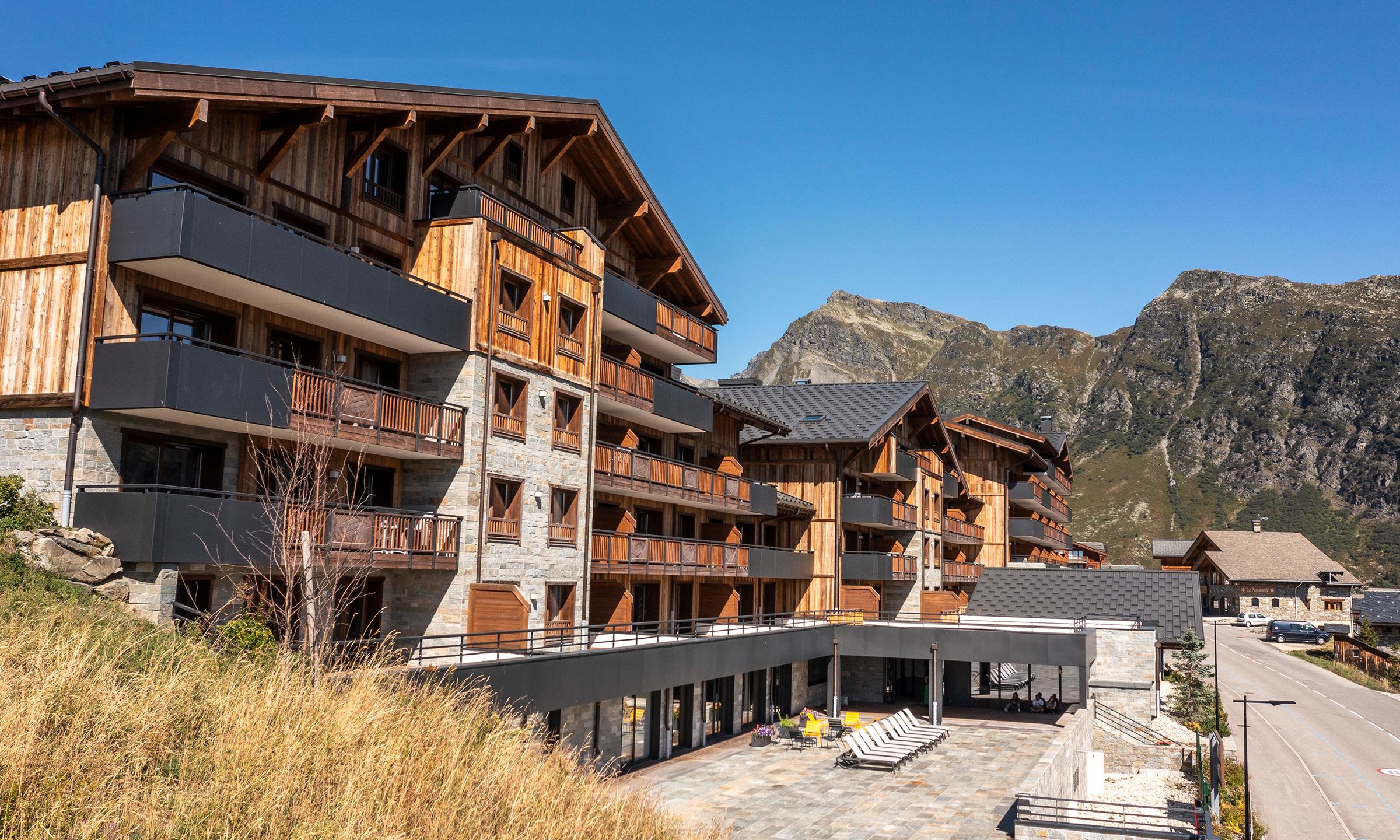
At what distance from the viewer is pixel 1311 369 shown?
177m

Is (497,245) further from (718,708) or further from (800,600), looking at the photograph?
(800,600)

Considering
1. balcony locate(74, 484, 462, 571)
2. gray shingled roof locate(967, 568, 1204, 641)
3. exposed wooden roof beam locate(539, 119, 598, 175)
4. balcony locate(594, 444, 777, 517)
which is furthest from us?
gray shingled roof locate(967, 568, 1204, 641)

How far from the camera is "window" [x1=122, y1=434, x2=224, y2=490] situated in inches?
680

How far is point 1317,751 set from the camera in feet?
128

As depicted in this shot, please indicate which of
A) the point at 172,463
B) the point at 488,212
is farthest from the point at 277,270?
the point at 488,212

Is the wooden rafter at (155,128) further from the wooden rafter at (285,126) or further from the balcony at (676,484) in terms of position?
A: the balcony at (676,484)

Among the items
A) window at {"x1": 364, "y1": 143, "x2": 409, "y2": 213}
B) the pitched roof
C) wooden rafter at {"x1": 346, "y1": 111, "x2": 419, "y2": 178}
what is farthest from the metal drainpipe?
the pitched roof

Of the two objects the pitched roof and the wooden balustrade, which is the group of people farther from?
the pitched roof

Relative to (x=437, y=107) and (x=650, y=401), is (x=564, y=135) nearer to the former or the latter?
(x=437, y=107)

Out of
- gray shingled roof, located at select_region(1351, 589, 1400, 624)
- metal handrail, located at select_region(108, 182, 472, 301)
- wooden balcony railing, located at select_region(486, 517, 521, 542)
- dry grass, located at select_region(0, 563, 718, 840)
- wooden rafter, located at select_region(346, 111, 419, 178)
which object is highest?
wooden rafter, located at select_region(346, 111, 419, 178)

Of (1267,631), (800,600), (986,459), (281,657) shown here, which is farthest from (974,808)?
(1267,631)

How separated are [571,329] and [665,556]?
7.72 m

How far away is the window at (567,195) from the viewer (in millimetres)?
28922

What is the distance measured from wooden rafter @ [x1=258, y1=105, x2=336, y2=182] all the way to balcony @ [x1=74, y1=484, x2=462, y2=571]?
603cm
